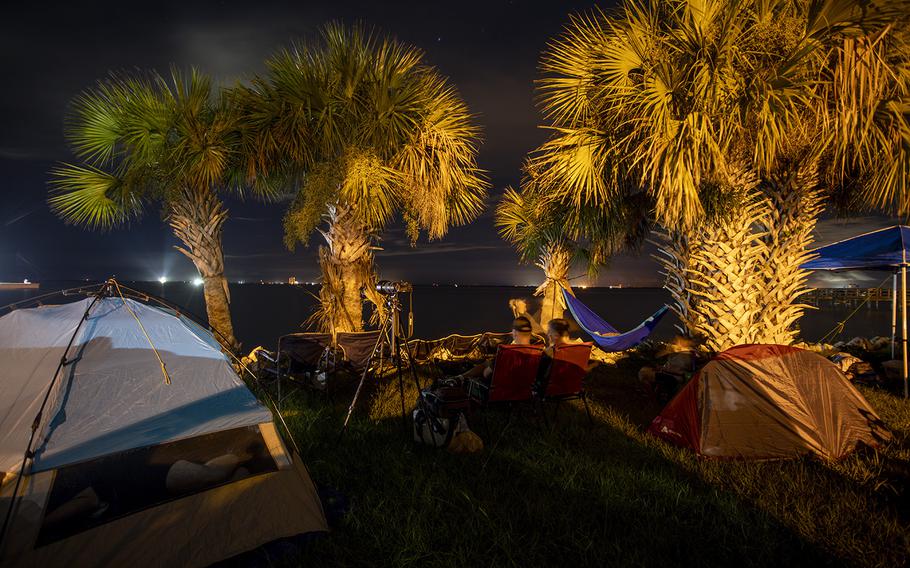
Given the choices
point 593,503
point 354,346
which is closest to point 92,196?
point 354,346

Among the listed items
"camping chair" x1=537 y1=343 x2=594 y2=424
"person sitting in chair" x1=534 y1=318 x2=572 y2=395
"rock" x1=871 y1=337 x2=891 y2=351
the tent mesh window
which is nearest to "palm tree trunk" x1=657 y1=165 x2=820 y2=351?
"person sitting in chair" x1=534 y1=318 x2=572 y2=395

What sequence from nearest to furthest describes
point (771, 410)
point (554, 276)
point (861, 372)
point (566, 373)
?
point (771, 410), point (566, 373), point (861, 372), point (554, 276)

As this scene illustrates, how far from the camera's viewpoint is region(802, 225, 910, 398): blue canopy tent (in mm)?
6191

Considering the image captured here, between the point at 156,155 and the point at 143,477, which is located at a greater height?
the point at 156,155

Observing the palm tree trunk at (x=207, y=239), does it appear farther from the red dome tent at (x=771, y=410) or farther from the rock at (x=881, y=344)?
the rock at (x=881, y=344)

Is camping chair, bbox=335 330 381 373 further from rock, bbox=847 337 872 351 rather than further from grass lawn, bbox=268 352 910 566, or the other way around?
rock, bbox=847 337 872 351

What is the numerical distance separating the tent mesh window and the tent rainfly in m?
0.01

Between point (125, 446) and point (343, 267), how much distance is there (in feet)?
16.6

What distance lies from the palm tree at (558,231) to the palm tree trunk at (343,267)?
3046 millimetres

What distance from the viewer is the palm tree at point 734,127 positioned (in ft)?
15.4

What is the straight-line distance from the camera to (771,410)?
401 centimetres

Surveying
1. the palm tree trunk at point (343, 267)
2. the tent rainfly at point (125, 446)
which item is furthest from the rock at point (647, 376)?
the tent rainfly at point (125, 446)

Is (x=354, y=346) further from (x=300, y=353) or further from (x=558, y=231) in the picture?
(x=558, y=231)

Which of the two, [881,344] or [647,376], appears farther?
[881,344]
